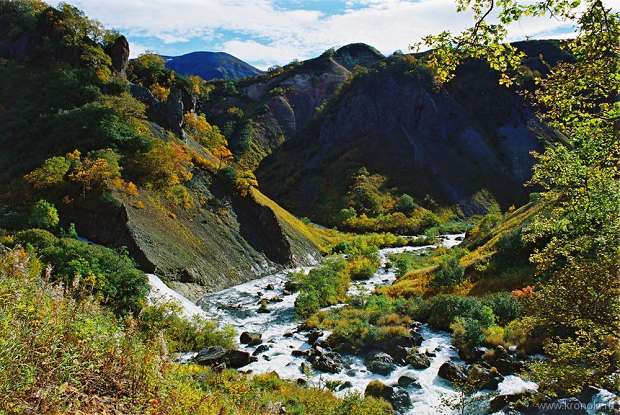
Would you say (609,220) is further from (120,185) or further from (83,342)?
(120,185)

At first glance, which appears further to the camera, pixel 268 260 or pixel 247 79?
pixel 247 79

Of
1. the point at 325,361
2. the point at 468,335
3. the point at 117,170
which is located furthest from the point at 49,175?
the point at 468,335

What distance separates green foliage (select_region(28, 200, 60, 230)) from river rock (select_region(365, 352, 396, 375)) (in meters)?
25.0

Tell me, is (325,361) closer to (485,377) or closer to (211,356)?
(211,356)

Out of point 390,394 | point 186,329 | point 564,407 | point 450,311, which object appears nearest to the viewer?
point 564,407

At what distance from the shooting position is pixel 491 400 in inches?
642

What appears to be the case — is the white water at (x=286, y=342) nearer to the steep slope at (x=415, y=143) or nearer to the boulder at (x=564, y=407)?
the boulder at (x=564, y=407)

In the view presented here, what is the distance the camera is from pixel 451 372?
765 inches

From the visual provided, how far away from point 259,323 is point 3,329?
24754 millimetres

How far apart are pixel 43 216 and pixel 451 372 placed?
2945cm

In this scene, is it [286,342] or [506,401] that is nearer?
[506,401]

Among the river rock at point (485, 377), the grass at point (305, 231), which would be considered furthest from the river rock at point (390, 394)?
the grass at point (305, 231)

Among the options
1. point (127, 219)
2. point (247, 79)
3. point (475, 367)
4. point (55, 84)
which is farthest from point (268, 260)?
point (247, 79)

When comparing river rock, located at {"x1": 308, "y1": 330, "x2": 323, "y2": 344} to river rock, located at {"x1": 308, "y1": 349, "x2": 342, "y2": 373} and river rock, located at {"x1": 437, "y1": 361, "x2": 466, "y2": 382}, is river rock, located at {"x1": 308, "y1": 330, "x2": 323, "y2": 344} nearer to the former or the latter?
river rock, located at {"x1": 308, "y1": 349, "x2": 342, "y2": 373}
